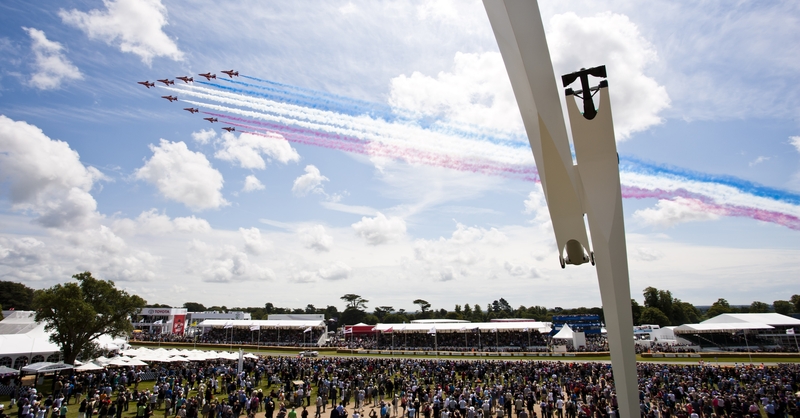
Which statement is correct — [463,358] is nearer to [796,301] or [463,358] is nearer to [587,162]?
[587,162]

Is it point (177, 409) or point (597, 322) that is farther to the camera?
point (597, 322)

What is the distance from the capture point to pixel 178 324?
71625 millimetres

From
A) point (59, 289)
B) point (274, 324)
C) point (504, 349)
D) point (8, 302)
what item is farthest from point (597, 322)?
point (8, 302)

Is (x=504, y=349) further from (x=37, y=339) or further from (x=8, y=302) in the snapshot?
(x=8, y=302)

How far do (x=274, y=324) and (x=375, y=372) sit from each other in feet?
112

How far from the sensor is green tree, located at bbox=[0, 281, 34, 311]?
87.6m

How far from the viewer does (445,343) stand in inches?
2244

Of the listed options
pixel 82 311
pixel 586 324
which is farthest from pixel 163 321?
pixel 586 324

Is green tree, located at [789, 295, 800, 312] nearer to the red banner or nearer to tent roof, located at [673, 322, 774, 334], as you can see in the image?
tent roof, located at [673, 322, 774, 334]

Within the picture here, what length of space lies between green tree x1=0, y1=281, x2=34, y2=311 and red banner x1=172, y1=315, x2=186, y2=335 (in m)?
39.5

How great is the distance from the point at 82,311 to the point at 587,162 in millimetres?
33714

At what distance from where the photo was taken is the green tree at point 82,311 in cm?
2869

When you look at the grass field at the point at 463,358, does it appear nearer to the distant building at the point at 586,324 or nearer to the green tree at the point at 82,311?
the green tree at the point at 82,311

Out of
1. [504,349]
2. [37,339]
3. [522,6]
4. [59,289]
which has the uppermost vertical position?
[522,6]
